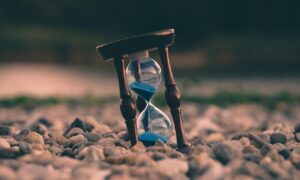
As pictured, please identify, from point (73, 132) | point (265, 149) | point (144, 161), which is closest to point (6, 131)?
point (73, 132)

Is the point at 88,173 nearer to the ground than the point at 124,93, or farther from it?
nearer to the ground

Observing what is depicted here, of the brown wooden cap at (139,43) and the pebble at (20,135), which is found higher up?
the brown wooden cap at (139,43)

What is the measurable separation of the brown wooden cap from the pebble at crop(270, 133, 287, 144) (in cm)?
117

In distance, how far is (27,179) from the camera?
3.28 m

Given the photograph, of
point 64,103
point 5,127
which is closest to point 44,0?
point 64,103

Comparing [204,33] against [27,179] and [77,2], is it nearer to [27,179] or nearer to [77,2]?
[77,2]

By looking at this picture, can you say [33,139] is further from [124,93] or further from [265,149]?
[265,149]

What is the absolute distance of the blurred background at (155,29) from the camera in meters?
18.5

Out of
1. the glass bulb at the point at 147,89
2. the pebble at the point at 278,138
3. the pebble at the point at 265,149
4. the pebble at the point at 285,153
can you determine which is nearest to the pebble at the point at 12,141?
the glass bulb at the point at 147,89

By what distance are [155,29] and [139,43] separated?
20543 mm

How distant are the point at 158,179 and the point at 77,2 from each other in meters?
26.1

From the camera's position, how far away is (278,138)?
482 centimetres

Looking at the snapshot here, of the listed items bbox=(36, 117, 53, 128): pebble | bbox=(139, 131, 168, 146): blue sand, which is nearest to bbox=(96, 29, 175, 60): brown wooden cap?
bbox=(139, 131, 168, 146): blue sand

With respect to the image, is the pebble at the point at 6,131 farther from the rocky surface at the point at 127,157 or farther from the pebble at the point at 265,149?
the pebble at the point at 265,149
